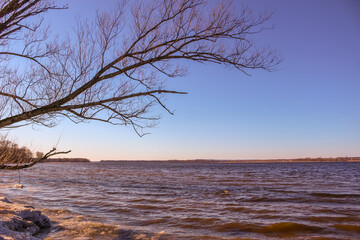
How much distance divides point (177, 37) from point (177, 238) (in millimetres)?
4718

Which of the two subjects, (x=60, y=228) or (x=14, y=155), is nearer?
(x=14, y=155)

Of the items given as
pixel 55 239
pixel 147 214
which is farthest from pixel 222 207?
pixel 55 239

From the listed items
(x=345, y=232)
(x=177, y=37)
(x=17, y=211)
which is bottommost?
(x=345, y=232)

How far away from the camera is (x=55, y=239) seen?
5.83 metres

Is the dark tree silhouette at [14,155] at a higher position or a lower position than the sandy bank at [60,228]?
higher

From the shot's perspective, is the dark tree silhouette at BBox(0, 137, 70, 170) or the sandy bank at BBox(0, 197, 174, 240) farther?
the sandy bank at BBox(0, 197, 174, 240)

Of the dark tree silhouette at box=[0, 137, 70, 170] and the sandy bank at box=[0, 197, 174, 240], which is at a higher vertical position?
the dark tree silhouette at box=[0, 137, 70, 170]

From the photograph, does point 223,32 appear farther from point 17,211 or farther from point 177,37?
point 17,211

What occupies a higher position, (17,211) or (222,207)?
(17,211)

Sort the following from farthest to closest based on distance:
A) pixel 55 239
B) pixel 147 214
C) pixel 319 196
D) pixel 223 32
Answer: pixel 319 196 → pixel 147 214 → pixel 55 239 → pixel 223 32

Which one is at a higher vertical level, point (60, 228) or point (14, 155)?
point (14, 155)

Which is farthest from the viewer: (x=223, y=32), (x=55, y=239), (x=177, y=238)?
(x=177, y=238)

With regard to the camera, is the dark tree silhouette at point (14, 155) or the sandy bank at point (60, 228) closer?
the dark tree silhouette at point (14, 155)

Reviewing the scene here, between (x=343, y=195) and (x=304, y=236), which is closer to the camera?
(x=304, y=236)
